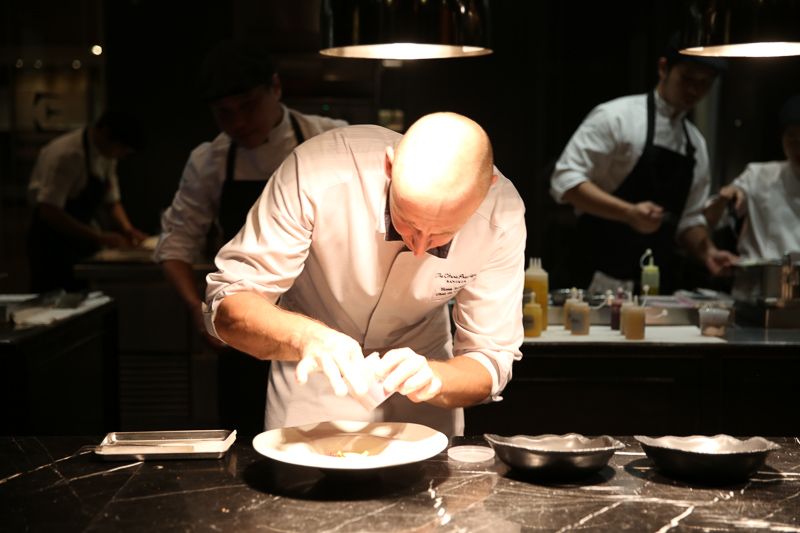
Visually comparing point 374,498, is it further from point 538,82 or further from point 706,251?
point 538,82

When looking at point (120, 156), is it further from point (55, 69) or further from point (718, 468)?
point (718, 468)

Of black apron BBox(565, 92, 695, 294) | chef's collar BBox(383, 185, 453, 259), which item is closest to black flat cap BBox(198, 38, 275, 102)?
chef's collar BBox(383, 185, 453, 259)

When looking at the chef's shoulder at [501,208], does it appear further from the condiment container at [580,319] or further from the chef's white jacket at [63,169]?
the chef's white jacket at [63,169]

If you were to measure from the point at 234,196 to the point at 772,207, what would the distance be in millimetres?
2501

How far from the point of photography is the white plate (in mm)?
1392

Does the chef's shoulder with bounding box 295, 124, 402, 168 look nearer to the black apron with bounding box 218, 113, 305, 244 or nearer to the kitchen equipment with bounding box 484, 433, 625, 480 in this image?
the kitchen equipment with bounding box 484, 433, 625, 480

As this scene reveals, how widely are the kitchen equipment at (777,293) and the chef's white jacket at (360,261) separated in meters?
1.62

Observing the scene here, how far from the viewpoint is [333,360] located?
1435mm

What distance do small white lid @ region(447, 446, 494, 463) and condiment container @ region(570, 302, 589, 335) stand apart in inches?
56.4

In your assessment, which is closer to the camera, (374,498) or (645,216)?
(374,498)

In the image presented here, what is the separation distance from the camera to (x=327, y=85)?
4727 millimetres

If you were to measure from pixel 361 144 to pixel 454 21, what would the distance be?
40 centimetres

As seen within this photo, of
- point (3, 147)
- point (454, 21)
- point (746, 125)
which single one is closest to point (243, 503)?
point (454, 21)

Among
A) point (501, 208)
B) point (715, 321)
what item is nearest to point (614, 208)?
point (715, 321)
